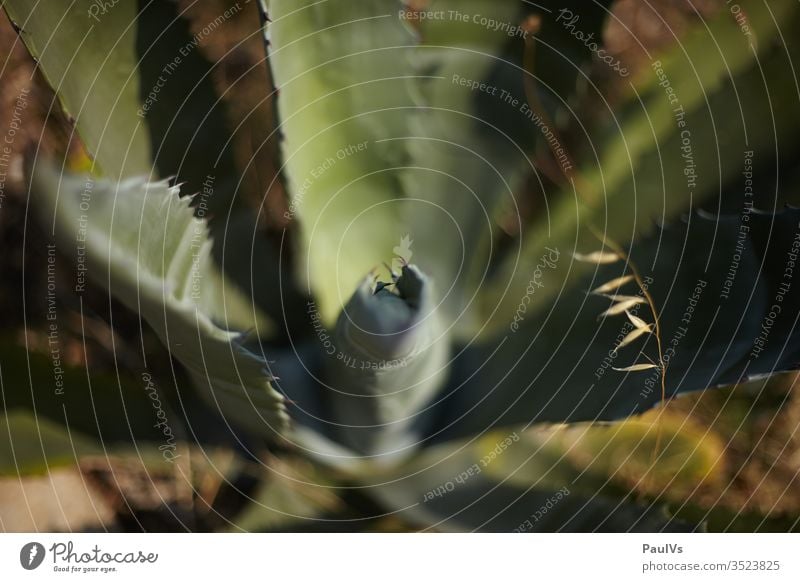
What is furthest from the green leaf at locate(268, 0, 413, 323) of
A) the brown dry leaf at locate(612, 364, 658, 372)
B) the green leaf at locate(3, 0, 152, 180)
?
the brown dry leaf at locate(612, 364, 658, 372)

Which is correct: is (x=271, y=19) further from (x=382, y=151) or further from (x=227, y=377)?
(x=227, y=377)

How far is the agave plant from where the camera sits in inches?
25.5

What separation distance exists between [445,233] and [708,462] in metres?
0.34

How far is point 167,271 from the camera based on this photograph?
58 centimetres

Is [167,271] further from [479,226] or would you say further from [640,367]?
[640,367]

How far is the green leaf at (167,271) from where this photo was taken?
1.80ft

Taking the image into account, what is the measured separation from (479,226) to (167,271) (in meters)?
0.28

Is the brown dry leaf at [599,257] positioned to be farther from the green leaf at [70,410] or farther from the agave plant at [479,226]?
the green leaf at [70,410]

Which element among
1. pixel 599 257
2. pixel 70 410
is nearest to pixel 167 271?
pixel 70 410

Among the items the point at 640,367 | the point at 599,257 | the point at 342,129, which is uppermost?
the point at 342,129

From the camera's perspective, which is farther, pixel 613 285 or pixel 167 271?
pixel 613 285

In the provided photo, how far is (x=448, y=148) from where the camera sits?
27.0 inches

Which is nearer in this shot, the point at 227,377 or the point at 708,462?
the point at 227,377
